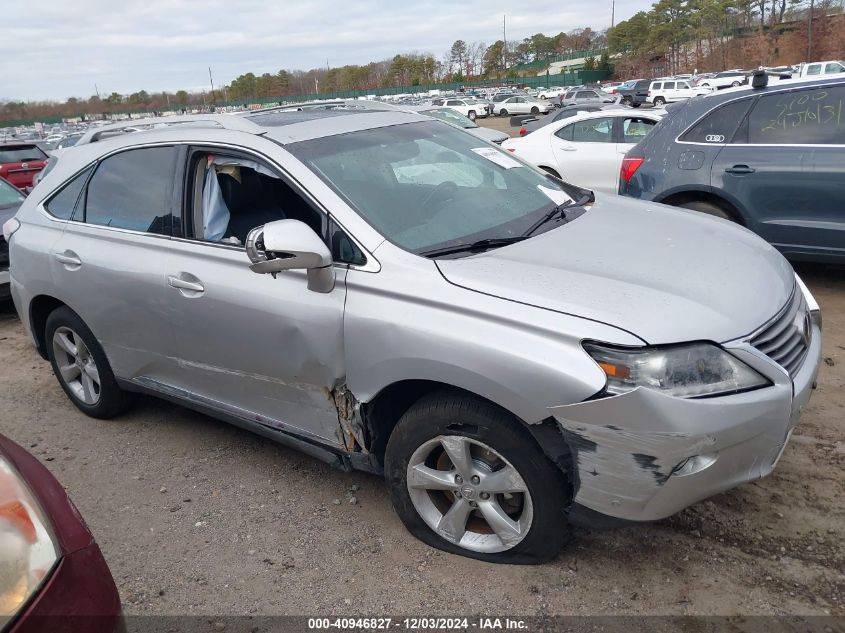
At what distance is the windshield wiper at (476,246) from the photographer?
2773mm

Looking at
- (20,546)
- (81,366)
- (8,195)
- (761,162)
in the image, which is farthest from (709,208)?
(8,195)

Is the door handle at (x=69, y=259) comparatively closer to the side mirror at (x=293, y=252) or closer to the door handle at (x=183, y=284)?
the door handle at (x=183, y=284)

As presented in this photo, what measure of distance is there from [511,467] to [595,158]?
7.50 m

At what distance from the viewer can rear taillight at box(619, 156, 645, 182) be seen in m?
6.10

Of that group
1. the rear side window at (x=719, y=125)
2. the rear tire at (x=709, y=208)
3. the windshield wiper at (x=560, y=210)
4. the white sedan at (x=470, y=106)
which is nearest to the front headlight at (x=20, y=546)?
the windshield wiper at (x=560, y=210)

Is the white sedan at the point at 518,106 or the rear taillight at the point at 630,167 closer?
the rear taillight at the point at 630,167

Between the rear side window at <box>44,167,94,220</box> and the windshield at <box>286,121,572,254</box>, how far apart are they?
1.75 metres

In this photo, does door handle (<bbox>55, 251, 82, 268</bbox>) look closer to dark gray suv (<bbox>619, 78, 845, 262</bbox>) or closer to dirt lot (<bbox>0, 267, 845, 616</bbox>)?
dirt lot (<bbox>0, 267, 845, 616</bbox>)

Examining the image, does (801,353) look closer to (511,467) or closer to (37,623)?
(511,467)

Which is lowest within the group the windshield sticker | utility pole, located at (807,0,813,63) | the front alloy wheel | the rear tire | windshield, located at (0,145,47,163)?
the front alloy wheel

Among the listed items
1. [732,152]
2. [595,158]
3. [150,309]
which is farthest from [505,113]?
[150,309]

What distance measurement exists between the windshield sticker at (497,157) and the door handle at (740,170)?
8.38 ft

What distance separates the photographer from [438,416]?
260 centimetres

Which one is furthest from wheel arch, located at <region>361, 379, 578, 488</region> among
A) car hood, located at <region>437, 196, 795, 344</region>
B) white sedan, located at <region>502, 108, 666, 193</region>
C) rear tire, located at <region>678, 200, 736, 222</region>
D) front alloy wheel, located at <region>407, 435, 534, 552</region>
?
white sedan, located at <region>502, 108, 666, 193</region>
